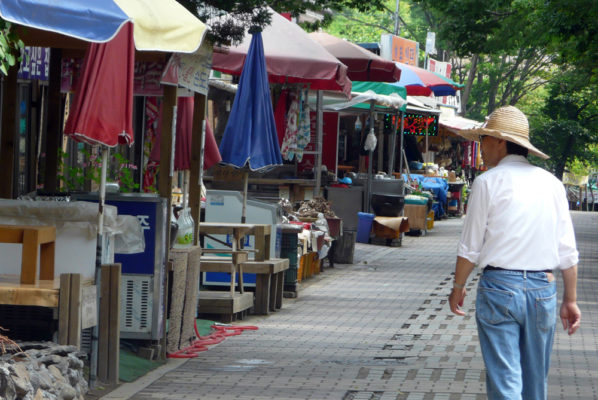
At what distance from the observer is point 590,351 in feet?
33.4

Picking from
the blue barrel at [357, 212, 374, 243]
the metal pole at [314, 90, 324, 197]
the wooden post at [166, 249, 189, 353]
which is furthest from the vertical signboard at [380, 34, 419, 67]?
the wooden post at [166, 249, 189, 353]

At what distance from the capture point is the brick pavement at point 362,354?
26.1 feet

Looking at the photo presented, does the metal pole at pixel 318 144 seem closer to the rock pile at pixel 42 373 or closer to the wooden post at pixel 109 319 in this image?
the wooden post at pixel 109 319

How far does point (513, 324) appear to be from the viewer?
5441 millimetres

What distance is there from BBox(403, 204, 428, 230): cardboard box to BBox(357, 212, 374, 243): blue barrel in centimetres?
336

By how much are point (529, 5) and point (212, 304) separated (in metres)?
11.8

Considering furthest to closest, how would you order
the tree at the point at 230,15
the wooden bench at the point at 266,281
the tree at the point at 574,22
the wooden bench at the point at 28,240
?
the tree at the point at 574,22
the wooden bench at the point at 266,281
the tree at the point at 230,15
the wooden bench at the point at 28,240

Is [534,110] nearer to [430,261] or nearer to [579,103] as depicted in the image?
[579,103]

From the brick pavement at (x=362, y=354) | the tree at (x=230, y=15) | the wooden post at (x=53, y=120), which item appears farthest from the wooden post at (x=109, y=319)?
the tree at (x=230, y=15)

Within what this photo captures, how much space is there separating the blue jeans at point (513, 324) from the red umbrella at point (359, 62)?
12804mm

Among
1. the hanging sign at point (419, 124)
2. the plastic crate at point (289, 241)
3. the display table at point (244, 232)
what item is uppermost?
the hanging sign at point (419, 124)

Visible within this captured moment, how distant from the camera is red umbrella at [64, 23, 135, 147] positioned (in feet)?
23.4

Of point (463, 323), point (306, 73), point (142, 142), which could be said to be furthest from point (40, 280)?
point (142, 142)

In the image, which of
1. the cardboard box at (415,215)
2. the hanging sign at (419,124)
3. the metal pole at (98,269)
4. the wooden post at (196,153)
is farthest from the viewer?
the hanging sign at (419,124)
